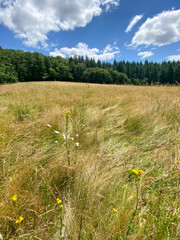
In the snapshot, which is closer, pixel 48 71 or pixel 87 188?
pixel 87 188

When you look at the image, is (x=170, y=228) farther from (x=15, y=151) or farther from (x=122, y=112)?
(x=122, y=112)

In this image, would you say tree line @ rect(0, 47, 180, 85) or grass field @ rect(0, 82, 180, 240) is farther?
tree line @ rect(0, 47, 180, 85)

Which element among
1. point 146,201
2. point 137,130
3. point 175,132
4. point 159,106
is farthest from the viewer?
point 159,106

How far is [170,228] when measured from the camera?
2.12 ft

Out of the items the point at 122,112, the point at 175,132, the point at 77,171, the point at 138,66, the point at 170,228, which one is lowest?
the point at 170,228

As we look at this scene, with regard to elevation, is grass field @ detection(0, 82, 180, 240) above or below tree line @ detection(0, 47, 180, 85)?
below

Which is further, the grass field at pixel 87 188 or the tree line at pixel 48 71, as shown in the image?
the tree line at pixel 48 71

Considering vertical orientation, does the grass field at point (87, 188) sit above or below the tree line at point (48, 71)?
below

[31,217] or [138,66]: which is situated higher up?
[138,66]

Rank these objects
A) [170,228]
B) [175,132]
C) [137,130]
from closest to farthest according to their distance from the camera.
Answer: [170,228] < [175,132] < [137,130]

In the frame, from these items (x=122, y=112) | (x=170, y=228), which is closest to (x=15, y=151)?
(x=170, y=228)

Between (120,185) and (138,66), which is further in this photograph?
(138,66)

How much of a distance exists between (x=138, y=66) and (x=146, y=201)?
238 ft

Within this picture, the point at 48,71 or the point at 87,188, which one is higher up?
the point at 48,71
